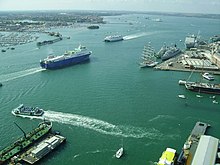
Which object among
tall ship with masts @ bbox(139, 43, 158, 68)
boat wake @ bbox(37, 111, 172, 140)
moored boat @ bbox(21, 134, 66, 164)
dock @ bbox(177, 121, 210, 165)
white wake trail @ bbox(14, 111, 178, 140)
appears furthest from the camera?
tall ship with masts @ bbox(139, 43, 158, 68)

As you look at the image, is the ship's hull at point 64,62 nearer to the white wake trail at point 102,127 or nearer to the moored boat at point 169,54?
the moored boat at point 169,54

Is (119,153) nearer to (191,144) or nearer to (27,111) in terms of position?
(191,144)

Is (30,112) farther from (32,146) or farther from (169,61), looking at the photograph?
(169,61)

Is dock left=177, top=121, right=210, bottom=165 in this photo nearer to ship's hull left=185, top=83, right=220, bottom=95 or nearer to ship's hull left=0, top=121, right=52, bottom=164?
ship's hull left=185, top=83, right=220, bottom=95

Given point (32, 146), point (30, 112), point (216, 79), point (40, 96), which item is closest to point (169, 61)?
point (216, 79)

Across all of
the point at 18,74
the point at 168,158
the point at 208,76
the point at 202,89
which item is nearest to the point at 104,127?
the point at 168,158

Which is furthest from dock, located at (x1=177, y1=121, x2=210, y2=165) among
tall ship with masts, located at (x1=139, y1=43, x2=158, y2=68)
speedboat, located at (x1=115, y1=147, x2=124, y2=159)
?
tall ship with masts, located at (x1=139, y1=43, x2=158, y2=68)

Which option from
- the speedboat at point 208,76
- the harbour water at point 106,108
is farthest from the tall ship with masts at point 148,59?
the speedboat at point 208,76
